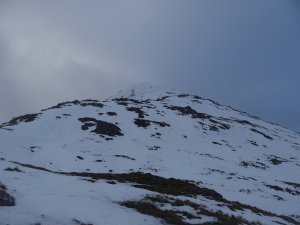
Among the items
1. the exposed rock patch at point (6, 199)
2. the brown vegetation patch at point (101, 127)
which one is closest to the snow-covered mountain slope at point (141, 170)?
the exposed rock patch at point (6, 199)

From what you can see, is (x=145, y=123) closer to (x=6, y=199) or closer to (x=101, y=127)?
(x=101, y=127)

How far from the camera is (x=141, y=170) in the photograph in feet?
148

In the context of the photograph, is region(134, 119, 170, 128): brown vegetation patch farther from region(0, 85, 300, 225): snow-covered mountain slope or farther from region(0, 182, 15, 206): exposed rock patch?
region(0, 182, 15, 206): exposed rock patch

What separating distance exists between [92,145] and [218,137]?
92.4ft

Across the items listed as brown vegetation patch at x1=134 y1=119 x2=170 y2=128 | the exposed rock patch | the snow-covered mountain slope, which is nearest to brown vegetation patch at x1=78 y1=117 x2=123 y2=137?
the snow-covered mountain slope

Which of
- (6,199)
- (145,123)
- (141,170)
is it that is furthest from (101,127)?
(6,199)

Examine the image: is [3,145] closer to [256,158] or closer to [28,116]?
[28,116]

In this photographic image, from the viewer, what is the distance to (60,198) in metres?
22.6

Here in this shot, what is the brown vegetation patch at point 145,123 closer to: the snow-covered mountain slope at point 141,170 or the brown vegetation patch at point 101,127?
the snow-covered mountain slope at point 141,170

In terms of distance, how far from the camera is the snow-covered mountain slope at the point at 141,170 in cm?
2220

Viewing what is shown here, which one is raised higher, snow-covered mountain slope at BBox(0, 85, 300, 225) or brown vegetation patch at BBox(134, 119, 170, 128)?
brown vegetation patch at BBox(134, 119, 170, 128)

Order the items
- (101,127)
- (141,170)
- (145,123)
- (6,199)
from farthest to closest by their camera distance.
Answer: (145,123) < (101,127) < (141,170) < (6,199)

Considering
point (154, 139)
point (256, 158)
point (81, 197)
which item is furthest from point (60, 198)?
point (256, 158)

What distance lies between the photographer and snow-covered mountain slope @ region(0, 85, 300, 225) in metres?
22.2
